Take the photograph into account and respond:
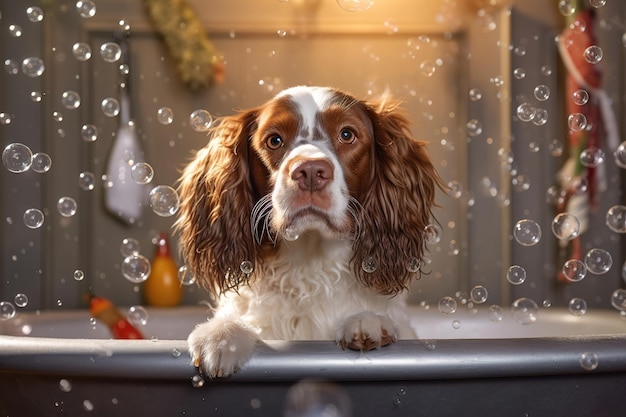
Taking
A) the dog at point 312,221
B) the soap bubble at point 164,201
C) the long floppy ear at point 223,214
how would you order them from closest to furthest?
the dog at point 312,221, the long floppy ear at point 223,214, the soap bubble at point 164,201

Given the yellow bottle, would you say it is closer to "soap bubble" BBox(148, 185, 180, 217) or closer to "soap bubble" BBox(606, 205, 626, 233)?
"soap bubble" BBox(148, 185, 180, 217)

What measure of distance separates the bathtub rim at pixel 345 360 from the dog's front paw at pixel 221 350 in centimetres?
2

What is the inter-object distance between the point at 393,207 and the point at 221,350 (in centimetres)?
60

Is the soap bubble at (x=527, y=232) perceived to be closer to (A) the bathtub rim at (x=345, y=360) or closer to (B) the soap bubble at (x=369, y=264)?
(B) the soap bubble at (x=369, y=264)

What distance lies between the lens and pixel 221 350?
136 centimetres

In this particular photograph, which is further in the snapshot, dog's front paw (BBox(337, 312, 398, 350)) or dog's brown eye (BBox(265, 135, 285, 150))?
dog's brown eye (BBox(265, 135, 285, 150))

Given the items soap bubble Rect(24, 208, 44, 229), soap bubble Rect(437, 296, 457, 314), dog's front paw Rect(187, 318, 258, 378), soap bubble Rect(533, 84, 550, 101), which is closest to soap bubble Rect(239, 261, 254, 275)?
dog's front paw Rect(187, 318, 258, 378)

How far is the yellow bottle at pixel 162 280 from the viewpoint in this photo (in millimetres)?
3035

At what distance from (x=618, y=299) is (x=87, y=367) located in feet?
4.57

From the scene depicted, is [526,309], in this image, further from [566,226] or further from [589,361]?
[589,361]

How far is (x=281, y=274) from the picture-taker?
1756mm

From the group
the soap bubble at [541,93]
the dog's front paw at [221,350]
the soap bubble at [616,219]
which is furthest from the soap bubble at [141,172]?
the soap bubble at [616,219]

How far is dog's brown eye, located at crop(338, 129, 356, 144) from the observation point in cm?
168

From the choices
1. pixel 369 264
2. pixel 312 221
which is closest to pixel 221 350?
pixel 312 221
